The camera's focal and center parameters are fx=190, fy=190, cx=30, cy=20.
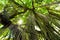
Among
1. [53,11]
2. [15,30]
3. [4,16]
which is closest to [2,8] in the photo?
[4,16]

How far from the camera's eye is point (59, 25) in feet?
3.61

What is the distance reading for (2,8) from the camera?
1.11 meters

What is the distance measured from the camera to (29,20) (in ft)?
3.55

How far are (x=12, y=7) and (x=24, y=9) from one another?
0.23 feet

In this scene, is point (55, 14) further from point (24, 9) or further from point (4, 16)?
point (4, 16)

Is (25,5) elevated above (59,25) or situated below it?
above

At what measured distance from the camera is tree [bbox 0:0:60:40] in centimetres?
105

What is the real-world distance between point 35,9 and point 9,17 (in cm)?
16

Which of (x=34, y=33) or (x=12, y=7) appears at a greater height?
(x=12, y=7)

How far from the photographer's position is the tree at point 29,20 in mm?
1051

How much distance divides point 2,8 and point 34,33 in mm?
239

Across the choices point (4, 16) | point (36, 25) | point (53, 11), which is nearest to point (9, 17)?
point (4, 16)

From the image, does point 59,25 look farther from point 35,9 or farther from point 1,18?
point 1,18

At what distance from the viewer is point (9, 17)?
42.7 inches
